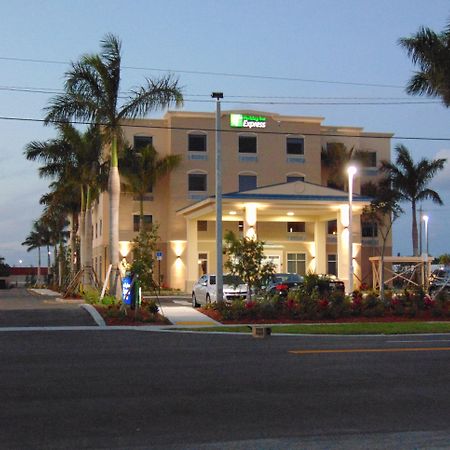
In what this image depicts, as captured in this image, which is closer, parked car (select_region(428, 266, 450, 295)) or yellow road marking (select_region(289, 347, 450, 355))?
yellow road marking (select_region(289, 347, 450, 355))

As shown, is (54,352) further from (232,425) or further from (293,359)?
(232,425)

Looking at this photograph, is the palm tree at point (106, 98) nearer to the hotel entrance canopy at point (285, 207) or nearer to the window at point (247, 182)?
the hotel entrance canopy at point (285, 207)

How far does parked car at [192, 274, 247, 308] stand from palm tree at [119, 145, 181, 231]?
18.7 metres

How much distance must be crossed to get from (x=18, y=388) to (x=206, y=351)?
595 centimetres

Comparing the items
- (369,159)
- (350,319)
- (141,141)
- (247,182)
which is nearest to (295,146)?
(247,182)

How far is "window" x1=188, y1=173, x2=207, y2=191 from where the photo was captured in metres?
54.7

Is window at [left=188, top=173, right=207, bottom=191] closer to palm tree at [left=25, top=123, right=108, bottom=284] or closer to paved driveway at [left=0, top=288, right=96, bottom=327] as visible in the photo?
palm tree at [left=25, top=123, right=108, bottom=284]

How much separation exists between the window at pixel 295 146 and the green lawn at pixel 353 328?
3267 centimetres

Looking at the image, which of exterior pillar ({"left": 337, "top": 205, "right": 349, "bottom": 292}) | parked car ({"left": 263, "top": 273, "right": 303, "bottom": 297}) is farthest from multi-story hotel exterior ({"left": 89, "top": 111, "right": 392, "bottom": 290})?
parked car ({"left": 263, "top": 273, "right": 303, "bottom": 297})

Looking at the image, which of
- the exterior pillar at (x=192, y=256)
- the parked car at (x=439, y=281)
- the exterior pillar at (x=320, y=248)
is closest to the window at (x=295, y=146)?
the exterior pillar at (x=320, y=248)

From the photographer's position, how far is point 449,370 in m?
13.1

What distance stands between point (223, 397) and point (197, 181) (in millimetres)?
45044

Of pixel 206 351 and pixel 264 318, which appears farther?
pixel 264 318

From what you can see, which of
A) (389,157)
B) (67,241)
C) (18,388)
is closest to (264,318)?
(18,388)
